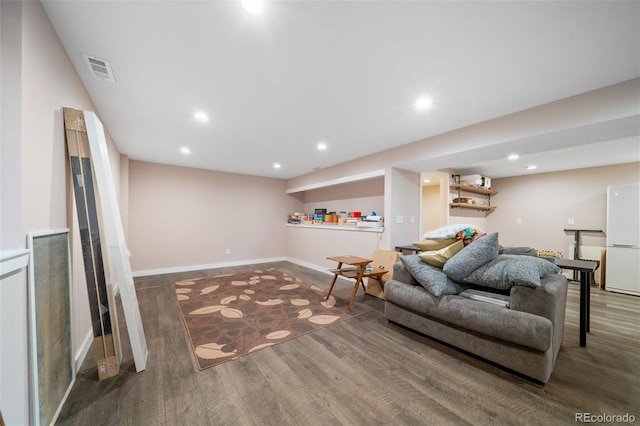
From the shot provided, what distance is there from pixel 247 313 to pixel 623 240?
6.22 metres

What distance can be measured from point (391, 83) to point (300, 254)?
15.3 feet

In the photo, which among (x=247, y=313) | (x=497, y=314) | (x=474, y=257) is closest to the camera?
(x=497, y=314)

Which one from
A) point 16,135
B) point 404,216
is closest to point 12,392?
point 16,135

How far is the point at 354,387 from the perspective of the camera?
1.60 metres

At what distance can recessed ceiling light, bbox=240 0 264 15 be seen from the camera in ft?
3.97

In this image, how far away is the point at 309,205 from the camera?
662cm

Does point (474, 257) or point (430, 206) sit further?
point (430, 206)

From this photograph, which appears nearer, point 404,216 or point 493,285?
point 493,285

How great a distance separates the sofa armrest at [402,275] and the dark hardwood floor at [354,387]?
0.54 m

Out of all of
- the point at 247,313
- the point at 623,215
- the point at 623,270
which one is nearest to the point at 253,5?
the point at 247,313

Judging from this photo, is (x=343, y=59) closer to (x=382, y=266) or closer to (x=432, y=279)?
(x=432, y=279)

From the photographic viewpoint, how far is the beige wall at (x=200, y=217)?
4.63 meters

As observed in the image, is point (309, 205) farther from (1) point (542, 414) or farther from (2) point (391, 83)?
(1) point (542, 414)

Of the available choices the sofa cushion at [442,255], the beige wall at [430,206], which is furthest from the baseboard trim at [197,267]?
the sofa cushion at [442,255]
